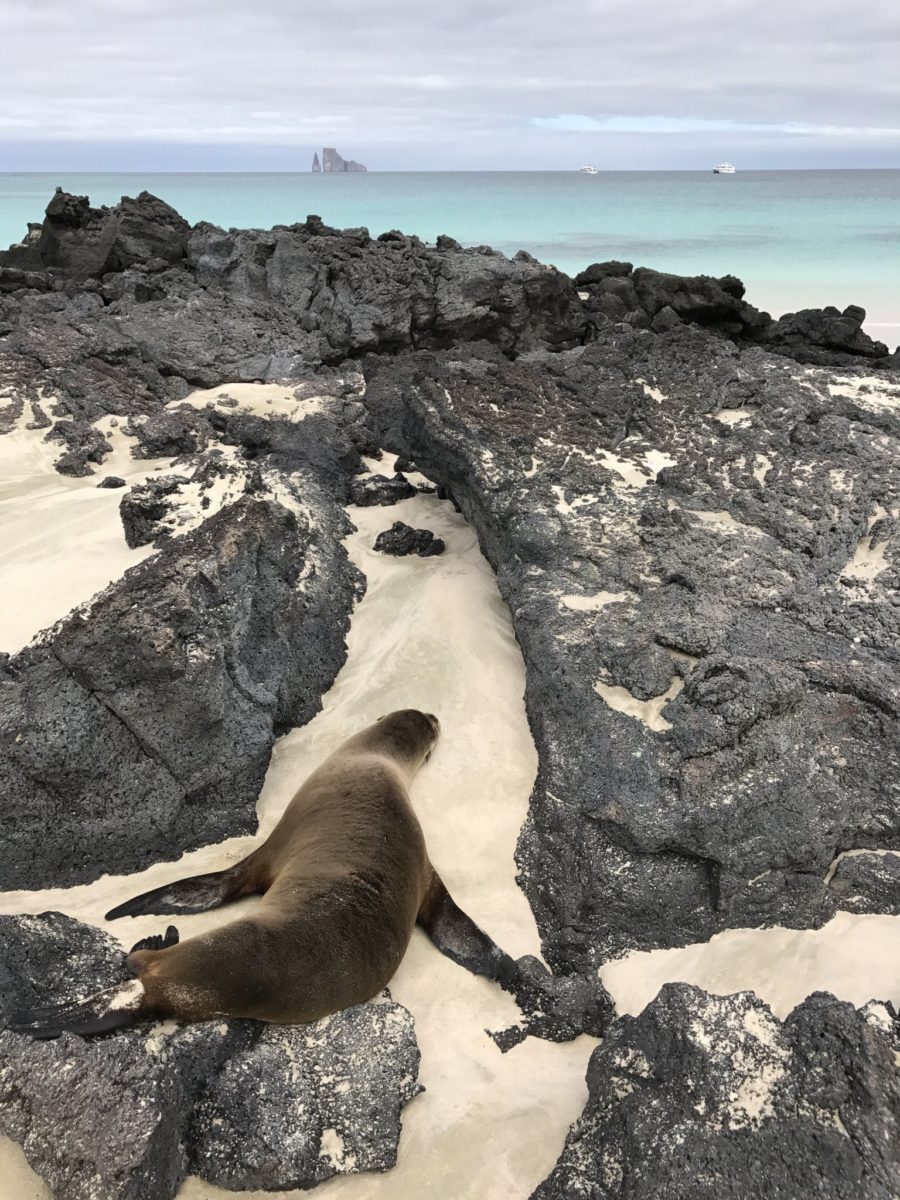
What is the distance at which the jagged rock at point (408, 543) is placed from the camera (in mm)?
4812

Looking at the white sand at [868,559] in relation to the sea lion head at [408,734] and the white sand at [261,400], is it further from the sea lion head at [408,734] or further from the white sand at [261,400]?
the white sand at [261,400]

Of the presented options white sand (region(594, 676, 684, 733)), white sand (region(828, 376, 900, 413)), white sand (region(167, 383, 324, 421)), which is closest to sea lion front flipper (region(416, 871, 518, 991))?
white sand (region(594, 676, 684, 733))

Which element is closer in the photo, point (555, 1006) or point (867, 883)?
point (555, 1006)

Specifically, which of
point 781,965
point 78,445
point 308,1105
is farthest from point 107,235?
point 781,965

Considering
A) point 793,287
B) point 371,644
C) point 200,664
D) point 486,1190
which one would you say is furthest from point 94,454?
point 793,287

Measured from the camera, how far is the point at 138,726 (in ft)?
10.7

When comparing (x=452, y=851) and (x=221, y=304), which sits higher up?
(x=221, y=304)

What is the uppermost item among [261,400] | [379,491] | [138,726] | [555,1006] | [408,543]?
[261,400]

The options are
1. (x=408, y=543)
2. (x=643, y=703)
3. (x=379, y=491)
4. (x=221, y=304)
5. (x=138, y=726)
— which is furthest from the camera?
(x=221, y=304)

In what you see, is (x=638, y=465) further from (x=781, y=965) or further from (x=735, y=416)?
(x=781, y=965)

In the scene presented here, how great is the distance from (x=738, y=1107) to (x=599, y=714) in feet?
5.10

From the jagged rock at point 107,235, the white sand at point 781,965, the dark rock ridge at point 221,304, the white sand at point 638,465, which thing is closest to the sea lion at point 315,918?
the white sand at point 781,965

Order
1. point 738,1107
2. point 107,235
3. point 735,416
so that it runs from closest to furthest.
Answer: point 738,1107 < point 735,416 < point 107,235

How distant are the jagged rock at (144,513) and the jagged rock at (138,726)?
0.36 m
